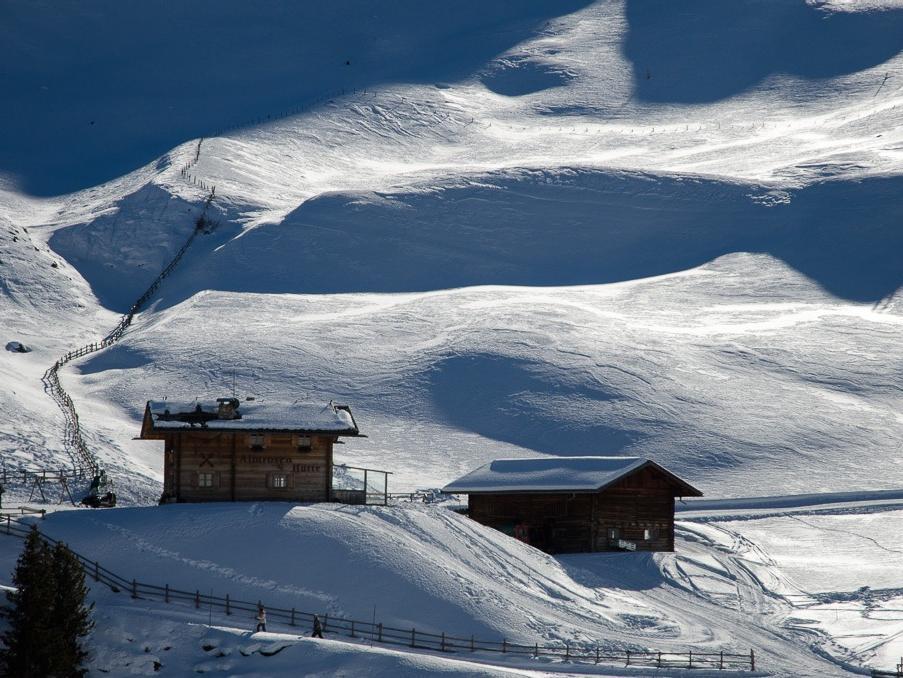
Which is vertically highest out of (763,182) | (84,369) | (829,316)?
(763,182)

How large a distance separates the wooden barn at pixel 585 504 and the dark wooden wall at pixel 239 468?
10.2m

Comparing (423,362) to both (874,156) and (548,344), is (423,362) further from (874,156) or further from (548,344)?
(874,156)

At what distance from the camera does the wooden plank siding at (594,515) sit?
57219 mm

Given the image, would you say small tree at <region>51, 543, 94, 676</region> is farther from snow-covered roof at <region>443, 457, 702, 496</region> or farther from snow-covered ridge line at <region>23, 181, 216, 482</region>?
snow-covered roof at <region>443, 457, 702, 496</region>

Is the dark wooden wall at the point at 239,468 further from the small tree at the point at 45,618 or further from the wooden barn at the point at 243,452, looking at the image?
the small tree at the point at 45,618

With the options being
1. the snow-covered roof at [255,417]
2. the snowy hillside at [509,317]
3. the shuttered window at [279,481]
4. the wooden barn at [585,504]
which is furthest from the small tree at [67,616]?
the wooden barn at [585,504]

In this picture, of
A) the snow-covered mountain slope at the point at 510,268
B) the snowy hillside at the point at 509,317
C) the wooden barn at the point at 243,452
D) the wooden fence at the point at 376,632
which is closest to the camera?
the wooden fence at the point at 376,632

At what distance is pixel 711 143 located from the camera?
158 metres

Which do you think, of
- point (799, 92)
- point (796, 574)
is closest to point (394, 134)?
point (799, 92)

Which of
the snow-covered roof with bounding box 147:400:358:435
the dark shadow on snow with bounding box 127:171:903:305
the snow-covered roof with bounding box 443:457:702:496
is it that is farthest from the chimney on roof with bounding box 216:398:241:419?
the dark shadow on snow with bounding box 127:171:903:305

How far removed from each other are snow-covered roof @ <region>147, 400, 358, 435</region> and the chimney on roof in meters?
0.14

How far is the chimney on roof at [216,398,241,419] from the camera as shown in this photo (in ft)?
163

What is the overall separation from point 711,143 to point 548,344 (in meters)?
72.4

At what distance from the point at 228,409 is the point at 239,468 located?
203cm
